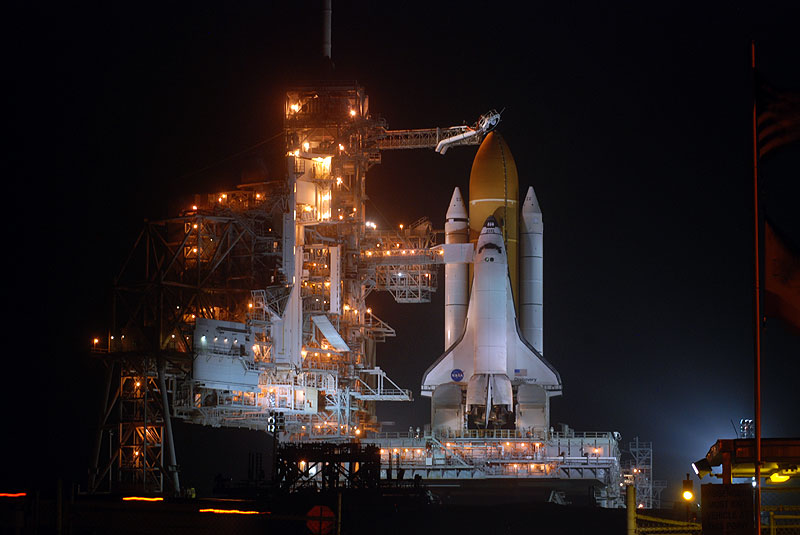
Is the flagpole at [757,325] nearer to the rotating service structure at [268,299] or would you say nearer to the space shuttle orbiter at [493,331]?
the rotating service structure at [268,299]

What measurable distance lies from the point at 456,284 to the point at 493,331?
616 centimetres

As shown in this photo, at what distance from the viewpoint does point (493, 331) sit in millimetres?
57562

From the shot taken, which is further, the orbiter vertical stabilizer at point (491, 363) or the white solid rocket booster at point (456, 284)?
the white solid rocket booster at point (456, 284)

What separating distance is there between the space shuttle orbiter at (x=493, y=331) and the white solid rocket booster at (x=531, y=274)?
5cm

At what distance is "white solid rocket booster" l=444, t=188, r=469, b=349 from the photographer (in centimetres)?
6243

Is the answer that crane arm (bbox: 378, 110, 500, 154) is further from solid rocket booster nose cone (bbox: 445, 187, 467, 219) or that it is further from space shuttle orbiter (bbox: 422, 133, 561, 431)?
solid rocket booster nose cone (bbox: 445, 187, 467, 219)

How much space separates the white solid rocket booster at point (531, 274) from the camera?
62844mm

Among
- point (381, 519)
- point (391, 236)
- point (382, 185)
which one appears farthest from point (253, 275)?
point (382, 185)

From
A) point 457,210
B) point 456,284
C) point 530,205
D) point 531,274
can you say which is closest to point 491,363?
point 456,284

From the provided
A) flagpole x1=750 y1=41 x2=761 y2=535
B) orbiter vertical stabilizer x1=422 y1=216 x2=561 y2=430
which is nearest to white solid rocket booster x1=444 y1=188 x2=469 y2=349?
orbiter vertical stabilizer x1=422 y1=216 x2=561 y2=430

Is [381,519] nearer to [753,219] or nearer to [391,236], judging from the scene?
[753,219]

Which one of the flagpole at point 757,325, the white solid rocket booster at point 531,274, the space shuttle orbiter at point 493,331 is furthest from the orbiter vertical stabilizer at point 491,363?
the flagpole at point 757,325

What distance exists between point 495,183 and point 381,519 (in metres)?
27.9

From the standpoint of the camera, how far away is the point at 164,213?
2367 inches
